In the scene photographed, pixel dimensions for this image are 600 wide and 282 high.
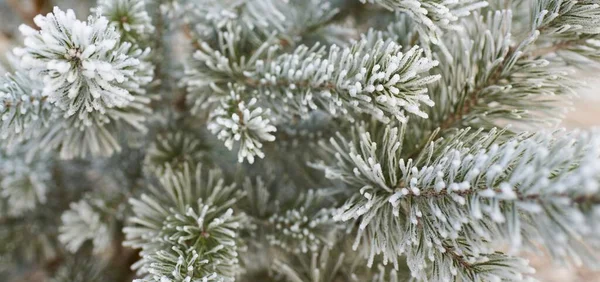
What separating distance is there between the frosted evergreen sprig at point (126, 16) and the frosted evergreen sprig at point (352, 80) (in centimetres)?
11

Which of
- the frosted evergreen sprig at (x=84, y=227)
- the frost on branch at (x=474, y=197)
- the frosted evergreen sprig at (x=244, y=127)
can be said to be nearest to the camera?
the frost on branch at (x=474, y=197)

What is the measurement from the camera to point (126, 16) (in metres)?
0.44

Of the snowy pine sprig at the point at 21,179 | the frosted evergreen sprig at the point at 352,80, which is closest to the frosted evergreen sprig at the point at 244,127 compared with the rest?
the frosted evergreen sprig at the point at 352,80

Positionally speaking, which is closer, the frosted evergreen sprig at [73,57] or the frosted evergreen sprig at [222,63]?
the frosted evergreen sprig at [73,57]

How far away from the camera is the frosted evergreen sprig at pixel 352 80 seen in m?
0.37

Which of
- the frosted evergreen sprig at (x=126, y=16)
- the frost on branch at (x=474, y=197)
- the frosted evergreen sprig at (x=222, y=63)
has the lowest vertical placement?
the frost on branch at (x=474, y=197)

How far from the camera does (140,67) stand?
0.43m

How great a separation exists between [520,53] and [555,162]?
14 cm

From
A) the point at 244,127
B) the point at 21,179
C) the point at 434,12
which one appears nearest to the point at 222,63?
the point at 244,127

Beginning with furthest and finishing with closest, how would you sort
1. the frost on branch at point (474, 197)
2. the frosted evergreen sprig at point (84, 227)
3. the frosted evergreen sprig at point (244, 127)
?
the frosted evergreen sprig at point (84, 227) → the frosted evergreen sprig at point (244, 127) → the frost on branch at point (474, 197)

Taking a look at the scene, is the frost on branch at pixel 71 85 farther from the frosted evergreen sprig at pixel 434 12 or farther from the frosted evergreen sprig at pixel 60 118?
the frosted evergreen sprig at pixel 434 12

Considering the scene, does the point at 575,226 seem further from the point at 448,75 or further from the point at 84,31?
the point at 84,31

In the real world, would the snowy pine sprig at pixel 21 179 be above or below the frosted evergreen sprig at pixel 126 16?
below

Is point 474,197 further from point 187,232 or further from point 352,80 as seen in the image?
point 187,232
